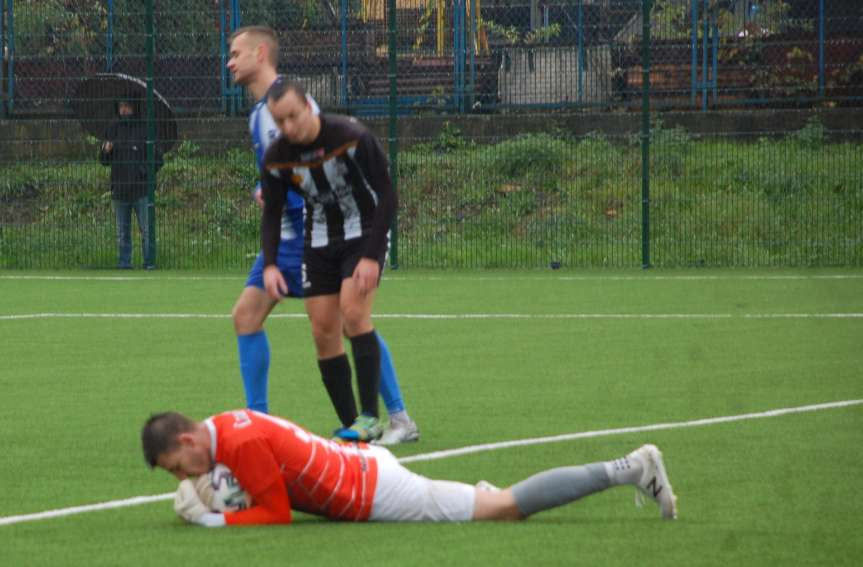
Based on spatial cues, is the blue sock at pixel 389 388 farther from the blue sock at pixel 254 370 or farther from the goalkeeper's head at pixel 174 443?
the goalkeeper's head at pixel 174 443

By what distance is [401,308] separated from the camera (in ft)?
50.8

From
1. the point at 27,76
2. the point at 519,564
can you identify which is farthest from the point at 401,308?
the point at 519,564

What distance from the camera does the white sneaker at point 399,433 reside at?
8.35m

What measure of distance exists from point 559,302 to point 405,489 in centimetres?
969

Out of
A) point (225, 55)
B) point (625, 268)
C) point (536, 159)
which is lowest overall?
point (625, 268)

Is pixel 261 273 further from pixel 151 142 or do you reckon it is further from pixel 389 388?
pixel 151 142

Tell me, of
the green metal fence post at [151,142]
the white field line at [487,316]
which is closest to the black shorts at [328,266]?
the white field line at [487,316]

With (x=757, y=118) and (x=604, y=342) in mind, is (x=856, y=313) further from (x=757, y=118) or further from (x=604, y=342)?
(x=757, y=118)

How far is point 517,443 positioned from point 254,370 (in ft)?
4.52

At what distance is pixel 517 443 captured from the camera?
8.32m

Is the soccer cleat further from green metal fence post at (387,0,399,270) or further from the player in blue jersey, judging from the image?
green metal fence post at (387,0,399,270)

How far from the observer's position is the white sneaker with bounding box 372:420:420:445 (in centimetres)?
835

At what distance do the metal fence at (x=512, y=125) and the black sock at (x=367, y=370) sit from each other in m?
11.9

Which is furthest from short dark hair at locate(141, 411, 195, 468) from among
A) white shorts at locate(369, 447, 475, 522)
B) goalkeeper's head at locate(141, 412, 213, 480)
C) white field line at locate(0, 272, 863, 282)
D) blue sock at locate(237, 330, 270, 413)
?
white field line at locate(0, 272, 863, 282)
